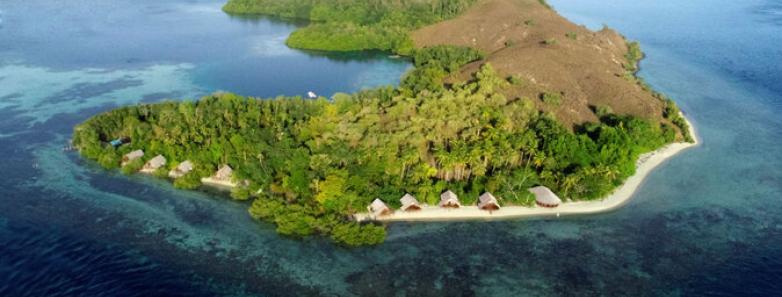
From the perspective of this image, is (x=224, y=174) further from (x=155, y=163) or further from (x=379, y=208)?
(x=379, y=208)

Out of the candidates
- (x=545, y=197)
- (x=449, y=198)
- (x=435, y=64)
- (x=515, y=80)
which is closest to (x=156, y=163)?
(x=449, y=198)

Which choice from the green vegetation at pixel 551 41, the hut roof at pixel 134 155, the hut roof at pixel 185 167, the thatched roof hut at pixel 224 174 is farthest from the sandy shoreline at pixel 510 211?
the green vegetation at pixel 551 41

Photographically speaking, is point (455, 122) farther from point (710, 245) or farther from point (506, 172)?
point (710, 245)

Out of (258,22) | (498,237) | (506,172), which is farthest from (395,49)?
(498,237)

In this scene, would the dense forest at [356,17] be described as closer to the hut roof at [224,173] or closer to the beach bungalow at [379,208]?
the hut roof at [224,173]

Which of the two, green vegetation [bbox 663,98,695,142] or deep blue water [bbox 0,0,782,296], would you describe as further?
green vegetation [bbox 663,98,695,142]

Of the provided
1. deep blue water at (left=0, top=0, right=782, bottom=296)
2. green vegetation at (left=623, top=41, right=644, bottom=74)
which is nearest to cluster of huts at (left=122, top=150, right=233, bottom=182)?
deep blue water at (left=0, top=0, right=782, bottom=296)

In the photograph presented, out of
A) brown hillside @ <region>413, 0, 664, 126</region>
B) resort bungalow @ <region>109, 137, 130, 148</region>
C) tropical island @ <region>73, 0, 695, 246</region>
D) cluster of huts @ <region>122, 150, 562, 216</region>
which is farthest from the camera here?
brown hillside @ <region>413, 0, 664, 126</region>

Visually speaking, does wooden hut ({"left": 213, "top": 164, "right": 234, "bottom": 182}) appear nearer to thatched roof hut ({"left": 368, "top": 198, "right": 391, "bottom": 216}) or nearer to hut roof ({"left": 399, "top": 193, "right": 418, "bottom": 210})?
thatched roof hut ({"left": 368, "top": 198, "right": 391, "bottom": 216})
